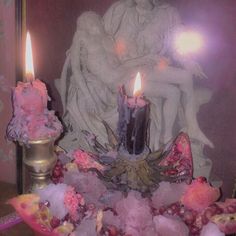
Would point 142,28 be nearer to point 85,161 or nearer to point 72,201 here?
point 85,161

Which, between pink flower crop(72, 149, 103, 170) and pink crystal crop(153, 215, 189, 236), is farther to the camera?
pink flower crop(72, 149, 103, 170)

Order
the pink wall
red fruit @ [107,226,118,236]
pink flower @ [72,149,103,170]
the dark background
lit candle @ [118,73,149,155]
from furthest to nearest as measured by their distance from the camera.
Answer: the pink wall
the dark background
pink flower @ [72,149,103,170]
red fruit @ [107,226,118,236]
lit candle @ [118,73,149,155]

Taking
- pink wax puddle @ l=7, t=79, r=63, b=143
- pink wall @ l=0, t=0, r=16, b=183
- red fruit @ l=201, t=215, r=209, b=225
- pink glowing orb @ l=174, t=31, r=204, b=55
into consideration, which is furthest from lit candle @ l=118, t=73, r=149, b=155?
pink wall @ l=0, t=0, r=16, b=183

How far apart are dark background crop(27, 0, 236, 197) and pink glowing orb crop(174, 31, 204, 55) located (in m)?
0.02

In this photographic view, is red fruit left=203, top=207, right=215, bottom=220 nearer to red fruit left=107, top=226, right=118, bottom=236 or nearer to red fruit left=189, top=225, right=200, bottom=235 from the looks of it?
red fruit left=189, top=225, right=200, bottom=235

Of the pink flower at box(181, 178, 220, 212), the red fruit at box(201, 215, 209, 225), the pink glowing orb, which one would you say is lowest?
the red fruit at box(201, 215, 209, 225)

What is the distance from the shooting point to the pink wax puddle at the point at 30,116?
0.83 m

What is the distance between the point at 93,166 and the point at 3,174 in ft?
2.52

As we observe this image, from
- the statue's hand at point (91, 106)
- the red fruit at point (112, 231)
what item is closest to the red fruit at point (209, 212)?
the red fruit at point (112, 231)

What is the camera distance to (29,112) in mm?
839

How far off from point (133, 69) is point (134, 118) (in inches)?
22.1

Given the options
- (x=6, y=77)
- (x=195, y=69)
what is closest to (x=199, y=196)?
(x=195, y=69)

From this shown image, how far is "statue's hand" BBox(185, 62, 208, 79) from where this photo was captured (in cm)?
128

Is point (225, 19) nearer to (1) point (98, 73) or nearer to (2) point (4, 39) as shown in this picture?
(1) point (98, 73)
